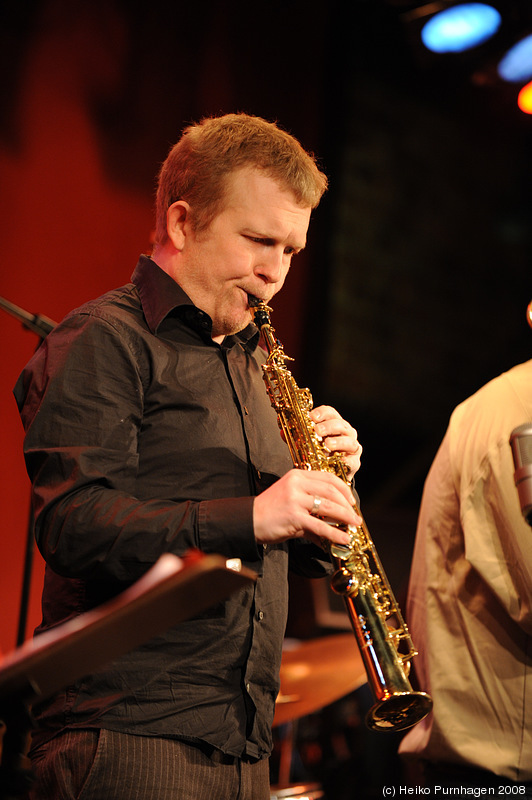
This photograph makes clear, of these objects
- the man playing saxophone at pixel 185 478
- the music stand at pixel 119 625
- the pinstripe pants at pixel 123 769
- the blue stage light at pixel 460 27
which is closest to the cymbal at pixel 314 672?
the man playing saxophone at pixel 185 478

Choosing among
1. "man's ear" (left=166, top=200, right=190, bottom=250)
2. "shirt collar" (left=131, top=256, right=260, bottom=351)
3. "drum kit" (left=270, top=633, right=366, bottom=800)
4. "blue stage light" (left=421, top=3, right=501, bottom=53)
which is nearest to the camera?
"shirt collar" (left=131, top=256, right=260, bottom=351)

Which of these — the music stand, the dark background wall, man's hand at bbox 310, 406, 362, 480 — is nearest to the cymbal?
the dark background wall

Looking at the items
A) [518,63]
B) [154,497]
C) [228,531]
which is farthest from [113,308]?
[518,63]

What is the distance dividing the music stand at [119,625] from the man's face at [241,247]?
3.26 ft

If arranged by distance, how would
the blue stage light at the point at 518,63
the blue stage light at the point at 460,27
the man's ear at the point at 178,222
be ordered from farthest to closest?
the blue stage light at the point at 518,63
the blue stage light at the point at 460,27
the man's ear at the point at 178,222

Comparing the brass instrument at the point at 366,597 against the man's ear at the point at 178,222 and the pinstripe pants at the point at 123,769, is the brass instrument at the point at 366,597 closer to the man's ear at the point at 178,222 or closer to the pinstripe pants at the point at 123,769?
the man's ear at the point at 178,222

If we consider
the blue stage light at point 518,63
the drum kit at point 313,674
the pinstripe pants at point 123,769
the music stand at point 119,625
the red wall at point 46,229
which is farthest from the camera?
the blue stage light at point 518,63

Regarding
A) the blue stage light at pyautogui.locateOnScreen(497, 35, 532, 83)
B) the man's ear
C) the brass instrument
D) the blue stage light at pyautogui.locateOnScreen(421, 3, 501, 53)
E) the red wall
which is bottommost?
the brass instrument

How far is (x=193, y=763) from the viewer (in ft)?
5.01

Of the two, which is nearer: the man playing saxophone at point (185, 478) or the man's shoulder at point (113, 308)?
the man playing saxophone at point (185, 478)

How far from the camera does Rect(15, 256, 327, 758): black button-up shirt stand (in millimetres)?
1495

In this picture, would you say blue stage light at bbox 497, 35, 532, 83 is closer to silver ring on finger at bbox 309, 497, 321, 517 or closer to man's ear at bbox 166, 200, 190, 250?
man's ear at bbox 166, 200, 190, 250

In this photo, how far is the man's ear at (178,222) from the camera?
1972mm

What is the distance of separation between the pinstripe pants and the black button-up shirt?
0.03 m
